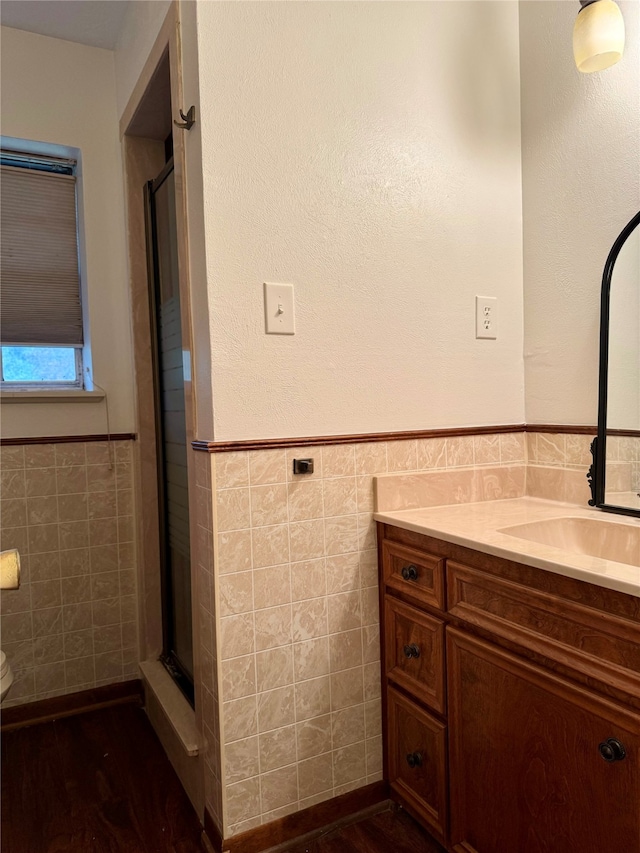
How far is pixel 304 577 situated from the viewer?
4.88 ft

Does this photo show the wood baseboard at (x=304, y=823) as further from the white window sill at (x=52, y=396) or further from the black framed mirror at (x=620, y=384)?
the white window sill at (x=52, y=396)

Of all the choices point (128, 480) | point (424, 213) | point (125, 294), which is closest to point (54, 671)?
point (128, 480)

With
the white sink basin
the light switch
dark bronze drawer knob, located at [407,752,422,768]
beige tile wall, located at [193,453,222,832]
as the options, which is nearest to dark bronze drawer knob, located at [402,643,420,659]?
dark bronze drawer knob, located at [407,752,422,768]

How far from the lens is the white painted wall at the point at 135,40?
1.69 meters

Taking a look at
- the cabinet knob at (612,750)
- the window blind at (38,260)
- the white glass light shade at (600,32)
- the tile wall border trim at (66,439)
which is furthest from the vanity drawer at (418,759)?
the window blind at (38,260)

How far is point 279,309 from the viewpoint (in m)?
1.44

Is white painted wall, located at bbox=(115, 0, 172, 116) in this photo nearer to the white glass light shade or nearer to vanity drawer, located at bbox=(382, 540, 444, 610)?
the white glass light shade

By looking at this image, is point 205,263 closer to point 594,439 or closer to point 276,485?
point 276,485

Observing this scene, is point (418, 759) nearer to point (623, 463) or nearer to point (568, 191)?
point (623, 463)

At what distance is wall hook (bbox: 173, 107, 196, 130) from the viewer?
54.8 inches

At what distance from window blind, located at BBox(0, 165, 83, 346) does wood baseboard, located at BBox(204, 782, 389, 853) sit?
5.83ft

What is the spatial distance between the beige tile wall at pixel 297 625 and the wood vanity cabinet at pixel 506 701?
0.08 meters

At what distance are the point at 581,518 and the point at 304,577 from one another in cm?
73

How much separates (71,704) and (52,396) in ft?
3.86
